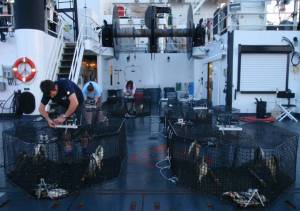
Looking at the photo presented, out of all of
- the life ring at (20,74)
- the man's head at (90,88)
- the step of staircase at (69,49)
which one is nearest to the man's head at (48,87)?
the man's head at (90,88)

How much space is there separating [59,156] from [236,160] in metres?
2.80

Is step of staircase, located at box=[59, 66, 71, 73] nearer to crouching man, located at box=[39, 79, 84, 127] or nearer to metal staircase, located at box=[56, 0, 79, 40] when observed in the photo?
metal staircase, located at box=[56, 0, 79, 40]

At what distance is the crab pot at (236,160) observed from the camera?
4.12 metres

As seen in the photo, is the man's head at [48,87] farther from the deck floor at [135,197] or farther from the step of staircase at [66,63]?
the step of staircase at [66,63]

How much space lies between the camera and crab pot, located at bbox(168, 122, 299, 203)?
13.5ft

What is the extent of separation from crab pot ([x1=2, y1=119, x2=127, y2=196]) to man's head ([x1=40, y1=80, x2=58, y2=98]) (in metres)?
0.60

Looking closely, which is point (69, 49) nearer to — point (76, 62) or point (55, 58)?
point (55, 58)

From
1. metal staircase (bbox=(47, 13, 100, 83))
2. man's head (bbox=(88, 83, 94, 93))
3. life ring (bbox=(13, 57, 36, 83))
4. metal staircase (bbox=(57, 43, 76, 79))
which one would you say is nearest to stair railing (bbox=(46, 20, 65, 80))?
metal staircase (bbox=(47, 13, 100, 83))

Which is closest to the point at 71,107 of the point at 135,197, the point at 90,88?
the point at 135,197

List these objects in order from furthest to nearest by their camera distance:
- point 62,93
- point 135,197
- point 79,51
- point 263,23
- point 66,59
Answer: point 263,23 → point 66,59 → point 79,51 → point 62,93 → point 135,197

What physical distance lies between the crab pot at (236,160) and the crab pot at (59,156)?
109cm

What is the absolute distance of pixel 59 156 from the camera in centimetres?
474

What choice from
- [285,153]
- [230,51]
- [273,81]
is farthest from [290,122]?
[285,153]

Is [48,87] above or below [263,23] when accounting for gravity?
below
